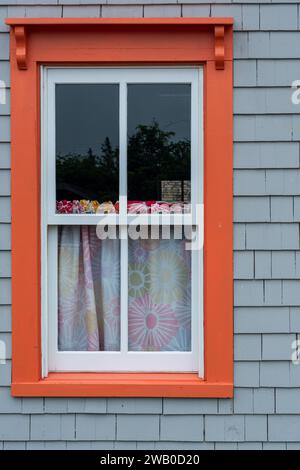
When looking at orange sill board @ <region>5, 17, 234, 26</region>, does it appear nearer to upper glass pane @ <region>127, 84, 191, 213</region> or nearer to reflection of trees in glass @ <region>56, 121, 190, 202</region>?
upper glass pane @ <region>127, 84, 191, 213</region>

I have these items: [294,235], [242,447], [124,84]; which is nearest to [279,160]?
[294,235]

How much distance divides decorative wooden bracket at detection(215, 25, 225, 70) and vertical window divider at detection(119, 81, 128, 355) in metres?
0.57

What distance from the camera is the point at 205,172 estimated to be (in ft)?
10.8

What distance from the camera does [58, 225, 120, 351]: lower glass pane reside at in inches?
134

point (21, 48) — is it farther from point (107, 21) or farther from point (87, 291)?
point (87, 291)

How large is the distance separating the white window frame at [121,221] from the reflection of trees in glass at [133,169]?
6 centimetres

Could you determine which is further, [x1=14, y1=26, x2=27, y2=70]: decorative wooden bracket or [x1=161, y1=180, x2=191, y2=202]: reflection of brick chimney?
[x1=161, y1=180, x2=191, y2=202]: reflection of brick chimney

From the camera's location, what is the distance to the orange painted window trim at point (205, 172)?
10.7ft

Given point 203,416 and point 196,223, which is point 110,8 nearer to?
point 196,223

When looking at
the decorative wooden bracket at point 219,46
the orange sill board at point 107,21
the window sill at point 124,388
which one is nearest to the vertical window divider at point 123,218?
the window sill at point 124,388

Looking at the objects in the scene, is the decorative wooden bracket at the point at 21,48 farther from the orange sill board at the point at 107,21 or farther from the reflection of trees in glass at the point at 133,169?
the reflection of trees in glass at the point at 133,169

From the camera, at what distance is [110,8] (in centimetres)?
329

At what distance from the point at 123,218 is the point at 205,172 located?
1.86ft

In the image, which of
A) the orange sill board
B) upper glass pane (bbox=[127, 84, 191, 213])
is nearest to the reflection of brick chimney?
upper glass pane (bbox=[127, 84, 191, 213])
